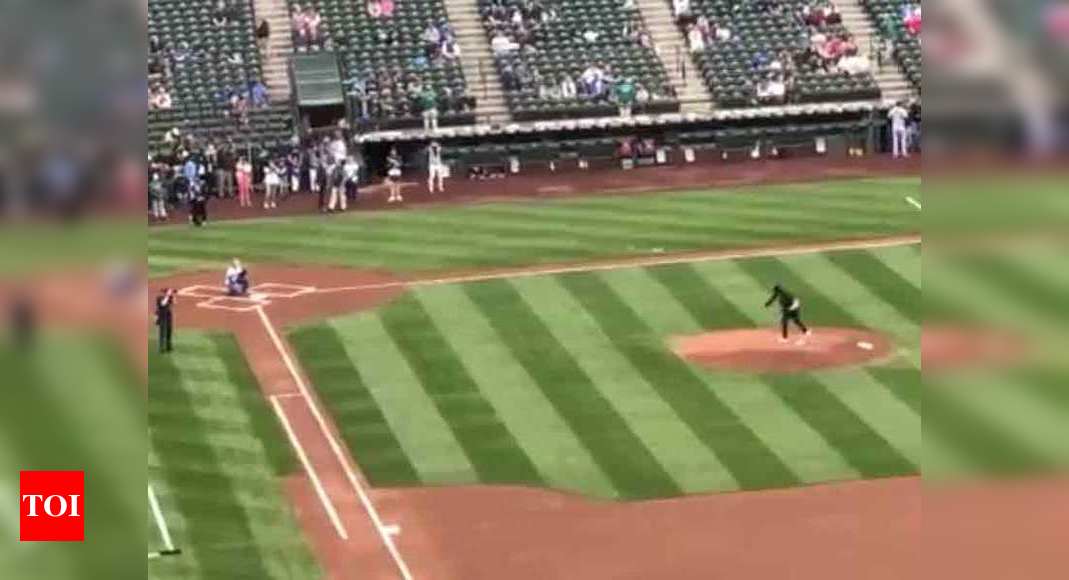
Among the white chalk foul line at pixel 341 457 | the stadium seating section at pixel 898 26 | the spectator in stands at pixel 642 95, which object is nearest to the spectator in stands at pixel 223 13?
the spectator in stands at pixel 642 95

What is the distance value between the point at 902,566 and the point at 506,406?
31.3ft

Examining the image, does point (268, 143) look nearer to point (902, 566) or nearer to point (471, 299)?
point (471, 299)

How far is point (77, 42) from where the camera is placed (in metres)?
3.37

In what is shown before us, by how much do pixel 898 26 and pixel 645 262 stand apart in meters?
21.5

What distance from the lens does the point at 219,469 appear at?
85.7ft

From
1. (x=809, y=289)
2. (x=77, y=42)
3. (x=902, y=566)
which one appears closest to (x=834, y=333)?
(x=809, y=289)

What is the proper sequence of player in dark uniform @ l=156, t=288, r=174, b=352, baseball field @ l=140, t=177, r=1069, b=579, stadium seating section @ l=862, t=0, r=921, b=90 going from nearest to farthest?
baseball field @ l=140, t=177, r=1069, b=579, player in dark uniform @ l=156, t=288, r=174, b=352, stadium seating section @ l=862, t=0, r=921, b=90

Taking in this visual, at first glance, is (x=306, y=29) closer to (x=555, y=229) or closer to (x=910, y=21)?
(x=555, y=229)

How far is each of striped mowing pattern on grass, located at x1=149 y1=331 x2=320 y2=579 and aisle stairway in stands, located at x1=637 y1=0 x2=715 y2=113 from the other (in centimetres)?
2428

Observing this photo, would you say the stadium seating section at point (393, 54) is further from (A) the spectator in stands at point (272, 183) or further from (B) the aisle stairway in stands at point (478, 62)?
(A) the spectator in stands at point (272, 183)

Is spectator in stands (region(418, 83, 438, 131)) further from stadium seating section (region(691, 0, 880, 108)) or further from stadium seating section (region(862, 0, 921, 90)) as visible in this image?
stadium seating section (region(862, 0, 921, 90))

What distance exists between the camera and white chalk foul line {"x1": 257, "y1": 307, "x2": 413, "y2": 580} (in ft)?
74.1

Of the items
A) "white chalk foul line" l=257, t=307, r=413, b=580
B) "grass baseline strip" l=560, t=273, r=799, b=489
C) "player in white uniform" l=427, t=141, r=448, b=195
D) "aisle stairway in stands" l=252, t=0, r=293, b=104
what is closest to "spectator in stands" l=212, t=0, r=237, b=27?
"aisle stairway in stands" l=252, t=0, r=293, b=104

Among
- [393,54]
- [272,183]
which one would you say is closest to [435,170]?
[272,183]
